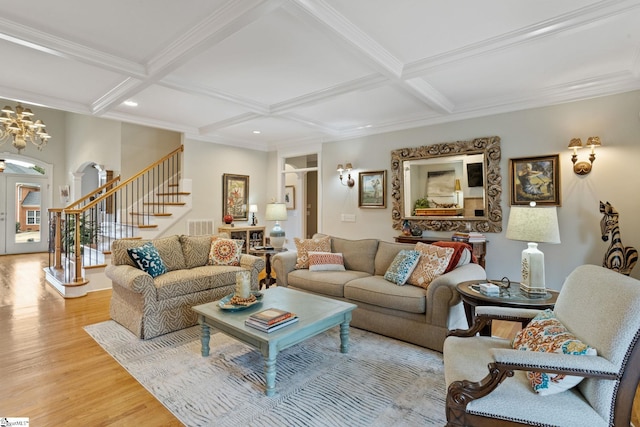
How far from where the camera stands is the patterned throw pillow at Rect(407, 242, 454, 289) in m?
3.08

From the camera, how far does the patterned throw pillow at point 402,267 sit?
3.23 metres

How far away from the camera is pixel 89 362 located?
8.52 ft

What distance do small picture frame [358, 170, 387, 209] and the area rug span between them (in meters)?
2.84

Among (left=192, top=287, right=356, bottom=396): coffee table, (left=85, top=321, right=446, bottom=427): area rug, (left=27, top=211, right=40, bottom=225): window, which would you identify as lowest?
(left=85, top=321, right=446, bottom=427): area rug

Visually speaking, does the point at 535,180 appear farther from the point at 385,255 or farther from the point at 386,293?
the point at 386,293

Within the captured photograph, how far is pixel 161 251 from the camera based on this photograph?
3.72 metres

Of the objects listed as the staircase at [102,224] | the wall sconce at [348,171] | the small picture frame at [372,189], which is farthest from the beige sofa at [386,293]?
the staircase at [102,224]

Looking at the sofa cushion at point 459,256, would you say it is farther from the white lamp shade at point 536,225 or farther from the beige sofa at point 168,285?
the beige sofa at point 168,285

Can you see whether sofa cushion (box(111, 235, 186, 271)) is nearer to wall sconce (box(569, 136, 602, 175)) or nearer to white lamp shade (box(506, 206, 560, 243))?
white lamp shade (box(506, 206, 560, 243))

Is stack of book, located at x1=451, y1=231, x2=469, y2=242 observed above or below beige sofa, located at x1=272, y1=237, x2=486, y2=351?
above

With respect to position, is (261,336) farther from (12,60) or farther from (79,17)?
(12,60)

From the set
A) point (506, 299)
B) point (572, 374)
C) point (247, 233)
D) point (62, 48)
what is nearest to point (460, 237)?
point (506, 299)

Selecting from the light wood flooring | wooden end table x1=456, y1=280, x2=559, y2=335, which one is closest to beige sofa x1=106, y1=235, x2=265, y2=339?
the light wood flooring

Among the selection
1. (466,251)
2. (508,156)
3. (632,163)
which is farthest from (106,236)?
(632,163)
